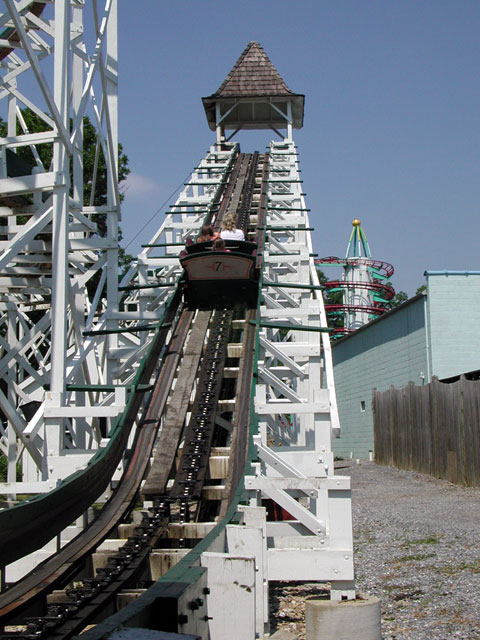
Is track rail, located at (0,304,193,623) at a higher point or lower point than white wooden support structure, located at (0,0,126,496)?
lower

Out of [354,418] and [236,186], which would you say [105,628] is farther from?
[354,418]

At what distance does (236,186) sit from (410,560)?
13.1 meters

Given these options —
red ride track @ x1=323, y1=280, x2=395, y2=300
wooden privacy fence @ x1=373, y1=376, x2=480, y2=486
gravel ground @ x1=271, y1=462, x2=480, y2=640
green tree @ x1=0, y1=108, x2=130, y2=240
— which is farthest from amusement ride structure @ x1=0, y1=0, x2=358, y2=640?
red ride track @ x1=323, y1=280, x2=395, y2=300

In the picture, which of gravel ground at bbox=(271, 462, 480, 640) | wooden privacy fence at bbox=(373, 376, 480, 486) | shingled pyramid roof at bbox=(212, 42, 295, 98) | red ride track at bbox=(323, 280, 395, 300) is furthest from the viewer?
red ride track at bbox=(323, 280, 395, 300)

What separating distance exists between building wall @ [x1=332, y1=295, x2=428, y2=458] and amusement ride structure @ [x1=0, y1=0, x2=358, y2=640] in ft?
25.3

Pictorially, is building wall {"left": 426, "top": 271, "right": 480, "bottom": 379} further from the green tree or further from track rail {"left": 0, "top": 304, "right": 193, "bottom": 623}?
track rail {"left": 0, "top": 304, "right": 193, "bottom": 623}

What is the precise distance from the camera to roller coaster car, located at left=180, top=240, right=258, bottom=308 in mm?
11086

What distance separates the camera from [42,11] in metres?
A: 12.8

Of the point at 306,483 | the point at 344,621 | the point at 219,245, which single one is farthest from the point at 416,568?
the point at 219,245

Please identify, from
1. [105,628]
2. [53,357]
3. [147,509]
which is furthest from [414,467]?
[105,628]

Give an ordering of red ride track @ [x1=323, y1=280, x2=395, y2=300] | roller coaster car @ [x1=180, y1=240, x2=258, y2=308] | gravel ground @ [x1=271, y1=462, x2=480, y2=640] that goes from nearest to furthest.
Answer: gravel ground @ [x1=271, y1=462, x2=480, y2=640], roller coaster car @ [x1=180, y1=240, x2=258, y2=308], red ride track @ [x1=323, y1=280, x2=395, y2=300]

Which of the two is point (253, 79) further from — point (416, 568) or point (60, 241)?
point (416, 568)

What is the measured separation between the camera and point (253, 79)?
97.6 feet

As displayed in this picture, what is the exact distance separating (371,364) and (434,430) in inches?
367
